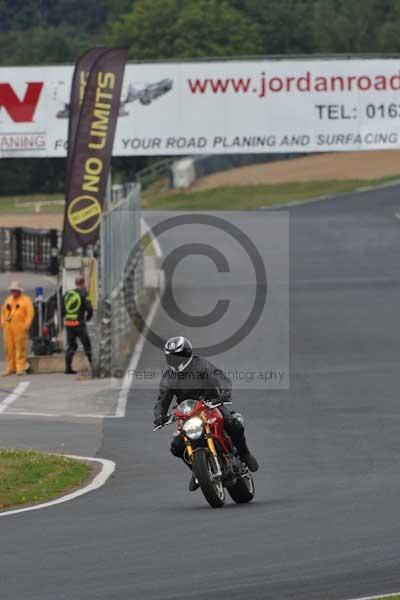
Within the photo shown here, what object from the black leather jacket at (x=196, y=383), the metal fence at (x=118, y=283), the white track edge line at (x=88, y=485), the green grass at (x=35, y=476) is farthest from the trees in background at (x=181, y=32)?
the black leather jacket at (x=196, y=383)

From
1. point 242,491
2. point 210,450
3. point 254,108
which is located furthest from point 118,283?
point 210,450

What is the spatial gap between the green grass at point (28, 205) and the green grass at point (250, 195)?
4940 millimetres

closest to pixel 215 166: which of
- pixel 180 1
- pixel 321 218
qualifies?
pixel 321 218

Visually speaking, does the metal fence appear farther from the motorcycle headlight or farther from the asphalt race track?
the motorcycle headlight

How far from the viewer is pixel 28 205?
74688 millimetres

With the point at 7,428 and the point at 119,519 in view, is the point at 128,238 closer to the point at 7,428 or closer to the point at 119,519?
the point at 7,428

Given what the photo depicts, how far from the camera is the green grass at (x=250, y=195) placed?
225 ft

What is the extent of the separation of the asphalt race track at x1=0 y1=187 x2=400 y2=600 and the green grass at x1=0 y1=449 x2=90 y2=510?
1.67ft

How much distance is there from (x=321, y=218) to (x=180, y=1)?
60025mm

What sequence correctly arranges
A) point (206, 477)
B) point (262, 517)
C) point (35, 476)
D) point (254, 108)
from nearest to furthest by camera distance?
point (262, 517) < point (206, 477) < point (35, 476) < point (254, 108)

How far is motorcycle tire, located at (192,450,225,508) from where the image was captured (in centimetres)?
1234

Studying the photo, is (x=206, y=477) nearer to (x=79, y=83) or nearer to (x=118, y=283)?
(x=118, y=283)

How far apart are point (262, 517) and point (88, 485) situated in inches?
140

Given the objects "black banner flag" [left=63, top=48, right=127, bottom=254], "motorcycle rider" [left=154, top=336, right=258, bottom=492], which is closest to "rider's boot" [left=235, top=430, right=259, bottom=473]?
"motorcycle rider" [left=154, top=336, right=258, bottom=492]
